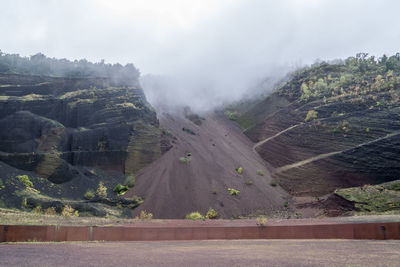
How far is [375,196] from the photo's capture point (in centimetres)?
2506

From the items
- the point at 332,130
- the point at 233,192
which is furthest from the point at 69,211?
the point at 332,130

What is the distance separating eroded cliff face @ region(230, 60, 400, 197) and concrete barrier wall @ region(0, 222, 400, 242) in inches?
681

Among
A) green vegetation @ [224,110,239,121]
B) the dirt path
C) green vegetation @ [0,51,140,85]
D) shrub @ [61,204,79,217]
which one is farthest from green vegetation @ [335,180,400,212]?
green vegetation @ [0,51,140,85]

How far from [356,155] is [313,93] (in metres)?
13.2

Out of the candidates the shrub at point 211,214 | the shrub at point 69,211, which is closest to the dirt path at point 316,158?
the shrub at point 211,214

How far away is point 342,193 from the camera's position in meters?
26.9

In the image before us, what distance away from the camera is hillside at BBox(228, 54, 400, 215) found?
29889 millimetres

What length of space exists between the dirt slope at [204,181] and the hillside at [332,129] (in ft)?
9.43

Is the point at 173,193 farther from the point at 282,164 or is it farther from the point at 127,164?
the point at 282,164

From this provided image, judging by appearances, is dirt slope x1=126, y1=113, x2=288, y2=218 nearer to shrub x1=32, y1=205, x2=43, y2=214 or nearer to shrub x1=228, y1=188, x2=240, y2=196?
shrub x1=228, y1=188, x2=240, y2=196

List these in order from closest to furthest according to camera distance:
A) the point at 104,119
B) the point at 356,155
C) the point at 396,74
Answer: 1. the point at 356,155
2. the point at 104,119
3. the point at 396,74

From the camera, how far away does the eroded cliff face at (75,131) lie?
2685 cm

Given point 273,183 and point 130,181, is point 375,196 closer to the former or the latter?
point 273,183

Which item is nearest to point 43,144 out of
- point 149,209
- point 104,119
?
point 104,119
